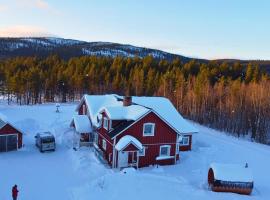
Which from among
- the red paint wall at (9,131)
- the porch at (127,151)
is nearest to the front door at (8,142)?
the red paint wall at (9,131)

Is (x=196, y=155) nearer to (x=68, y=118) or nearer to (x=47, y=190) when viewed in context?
(x=47, y=190)

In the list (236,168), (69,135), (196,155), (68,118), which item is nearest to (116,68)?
(68,118)

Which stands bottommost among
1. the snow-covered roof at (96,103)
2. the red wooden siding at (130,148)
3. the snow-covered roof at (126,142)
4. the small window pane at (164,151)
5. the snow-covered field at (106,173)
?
the snow-covered field at (106,173)

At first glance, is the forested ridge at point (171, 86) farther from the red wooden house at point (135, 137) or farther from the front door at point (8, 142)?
the front door at point (8, 142)

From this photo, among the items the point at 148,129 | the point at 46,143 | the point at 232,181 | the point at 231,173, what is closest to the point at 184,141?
the point at 148,129

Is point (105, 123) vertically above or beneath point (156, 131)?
above

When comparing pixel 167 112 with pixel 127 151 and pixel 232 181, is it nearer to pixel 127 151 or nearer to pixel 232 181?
pixel 127 151
